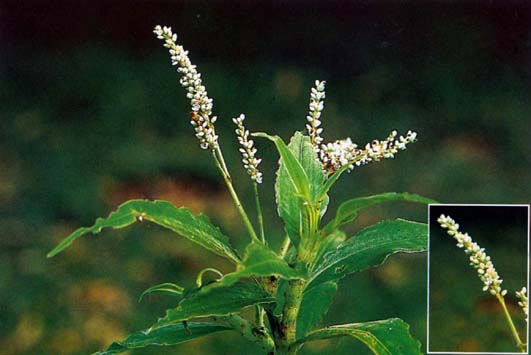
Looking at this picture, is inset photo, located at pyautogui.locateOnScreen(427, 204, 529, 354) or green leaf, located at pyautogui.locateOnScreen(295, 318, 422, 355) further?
inset photo, located at pyautogui.locateOnScreen(427, 204, 529, 354)

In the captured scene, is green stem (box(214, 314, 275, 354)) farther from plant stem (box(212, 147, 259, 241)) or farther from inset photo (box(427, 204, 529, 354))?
inset photo (box(427, 204, 529, 354))

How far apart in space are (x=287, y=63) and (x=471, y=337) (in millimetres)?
364

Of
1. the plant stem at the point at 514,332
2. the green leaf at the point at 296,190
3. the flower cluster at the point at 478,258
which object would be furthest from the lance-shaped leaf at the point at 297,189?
the plant stem at the point at 514,332

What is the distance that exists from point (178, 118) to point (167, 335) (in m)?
0.28

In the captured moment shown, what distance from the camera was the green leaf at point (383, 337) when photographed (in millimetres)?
533

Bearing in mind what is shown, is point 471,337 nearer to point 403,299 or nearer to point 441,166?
point 403,299

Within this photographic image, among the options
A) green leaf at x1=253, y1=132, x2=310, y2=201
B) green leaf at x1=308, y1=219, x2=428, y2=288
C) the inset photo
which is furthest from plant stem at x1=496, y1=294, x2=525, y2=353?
green leaf at x1=253, y1=132, x2=310, y2=201

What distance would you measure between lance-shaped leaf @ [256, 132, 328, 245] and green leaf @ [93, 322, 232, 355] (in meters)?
0.10

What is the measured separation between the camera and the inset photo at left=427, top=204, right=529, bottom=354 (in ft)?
2.49

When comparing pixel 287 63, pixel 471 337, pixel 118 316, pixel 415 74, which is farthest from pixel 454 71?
pixel 118 316

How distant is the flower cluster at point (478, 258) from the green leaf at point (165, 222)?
236 millimetres

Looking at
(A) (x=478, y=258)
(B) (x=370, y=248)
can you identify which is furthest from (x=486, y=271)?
(B) (x=370, y=248)

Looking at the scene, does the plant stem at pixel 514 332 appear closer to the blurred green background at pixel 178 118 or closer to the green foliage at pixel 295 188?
the blurred green background at pixel 178 118

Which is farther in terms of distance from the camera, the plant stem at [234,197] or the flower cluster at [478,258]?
the flower cluster at [478,258]
